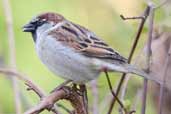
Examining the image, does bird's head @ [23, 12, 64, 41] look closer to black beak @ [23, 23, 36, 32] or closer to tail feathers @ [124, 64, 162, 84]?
black beak @ [23, 23, 36, 32]

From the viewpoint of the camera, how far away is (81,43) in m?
2.28

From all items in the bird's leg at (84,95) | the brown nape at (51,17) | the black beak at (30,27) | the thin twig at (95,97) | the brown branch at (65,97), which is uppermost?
the brown nape at (51,17)

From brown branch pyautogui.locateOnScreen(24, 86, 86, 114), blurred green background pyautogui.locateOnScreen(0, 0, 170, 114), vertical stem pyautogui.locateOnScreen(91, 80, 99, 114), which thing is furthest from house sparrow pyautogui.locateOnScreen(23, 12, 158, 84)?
blurred green background pyautogui.locateOnScreen(0, 0, 170, 114)

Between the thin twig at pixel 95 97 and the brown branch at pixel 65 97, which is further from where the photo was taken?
the thin twig at pixel 95 97

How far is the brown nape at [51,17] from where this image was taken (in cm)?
227

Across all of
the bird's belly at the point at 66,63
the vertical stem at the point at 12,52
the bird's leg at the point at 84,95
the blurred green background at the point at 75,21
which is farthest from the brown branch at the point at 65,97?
the blurred green background at the point at 75,21

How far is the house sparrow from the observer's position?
7.27ft

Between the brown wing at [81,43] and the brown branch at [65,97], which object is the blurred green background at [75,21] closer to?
the brown wing at [81,43]

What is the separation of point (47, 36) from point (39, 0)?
2222mm

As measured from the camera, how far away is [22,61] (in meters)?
4.33

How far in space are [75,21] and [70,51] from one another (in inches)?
74.4

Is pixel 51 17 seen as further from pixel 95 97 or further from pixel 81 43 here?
pixel 95 97

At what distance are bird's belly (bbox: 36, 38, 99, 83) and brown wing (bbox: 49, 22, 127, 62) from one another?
27 millimetres

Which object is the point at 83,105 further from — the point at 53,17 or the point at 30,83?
the point at 53,17
